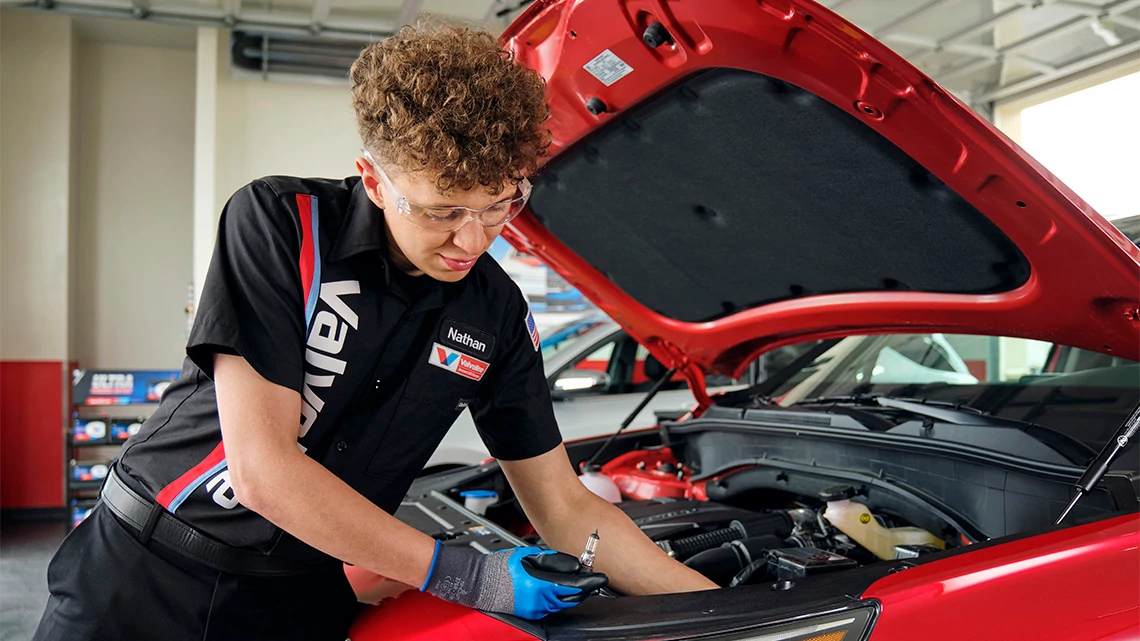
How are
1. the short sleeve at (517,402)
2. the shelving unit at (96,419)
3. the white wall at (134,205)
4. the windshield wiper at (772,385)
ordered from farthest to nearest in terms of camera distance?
the white wall at (134,205) → the shelving unit at (96,419) → the windshield wiper at (772,385) → the short sleeve at (517,402)

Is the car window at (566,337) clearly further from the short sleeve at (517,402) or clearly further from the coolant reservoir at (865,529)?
the short sleeve at (517,402)

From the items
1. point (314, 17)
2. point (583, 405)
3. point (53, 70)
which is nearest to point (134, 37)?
point (53, 70)

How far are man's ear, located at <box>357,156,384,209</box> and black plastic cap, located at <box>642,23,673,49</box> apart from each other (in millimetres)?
481

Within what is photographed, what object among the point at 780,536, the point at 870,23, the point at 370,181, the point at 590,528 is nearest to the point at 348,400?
the point at 370,181

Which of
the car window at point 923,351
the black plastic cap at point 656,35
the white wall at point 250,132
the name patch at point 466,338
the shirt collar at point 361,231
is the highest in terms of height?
the white wall at point 250,132

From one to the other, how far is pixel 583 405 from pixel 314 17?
12.5 feet

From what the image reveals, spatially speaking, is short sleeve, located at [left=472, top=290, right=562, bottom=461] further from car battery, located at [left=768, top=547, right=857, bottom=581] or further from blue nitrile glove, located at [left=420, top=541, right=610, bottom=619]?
car battery, located at [left=768, top=547, right=857, bottom=581]

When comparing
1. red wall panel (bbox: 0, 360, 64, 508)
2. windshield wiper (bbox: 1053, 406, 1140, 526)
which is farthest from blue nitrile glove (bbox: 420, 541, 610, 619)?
red wall panel (bbox: 0, 360, 64, 508)

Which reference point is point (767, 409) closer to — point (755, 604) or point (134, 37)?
point (755, 604)

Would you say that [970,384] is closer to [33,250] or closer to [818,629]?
[818,629]

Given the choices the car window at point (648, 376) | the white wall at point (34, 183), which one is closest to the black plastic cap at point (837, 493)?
the car window at point (648, 376)

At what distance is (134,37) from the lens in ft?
23.1

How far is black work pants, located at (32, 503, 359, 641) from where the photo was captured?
1.14 meters

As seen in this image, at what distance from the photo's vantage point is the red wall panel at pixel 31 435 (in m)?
6.19
